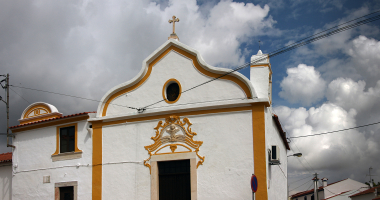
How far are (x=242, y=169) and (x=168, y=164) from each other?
2900 millimetres

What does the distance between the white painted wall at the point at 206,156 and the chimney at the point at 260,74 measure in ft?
3.64

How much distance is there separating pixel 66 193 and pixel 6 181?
4008 mm

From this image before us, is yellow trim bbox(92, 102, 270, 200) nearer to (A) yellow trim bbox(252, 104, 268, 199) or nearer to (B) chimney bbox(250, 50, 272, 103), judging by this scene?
(A) yellow trim bbox(252, 104, 268, 199)

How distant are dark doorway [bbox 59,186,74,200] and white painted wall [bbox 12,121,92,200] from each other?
0.35 metres

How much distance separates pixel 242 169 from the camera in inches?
478

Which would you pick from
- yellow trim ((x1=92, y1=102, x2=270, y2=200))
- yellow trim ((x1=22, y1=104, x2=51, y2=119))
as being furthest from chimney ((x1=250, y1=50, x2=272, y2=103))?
yellow trim ((x1=22, y1=104, x2=51, y2=119))

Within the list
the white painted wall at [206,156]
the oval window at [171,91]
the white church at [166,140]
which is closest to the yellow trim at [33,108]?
the white church at [166,140]

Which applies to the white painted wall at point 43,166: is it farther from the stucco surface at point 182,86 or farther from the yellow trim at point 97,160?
the stucco surface at point 182,86

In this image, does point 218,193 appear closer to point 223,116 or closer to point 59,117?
point 223,116

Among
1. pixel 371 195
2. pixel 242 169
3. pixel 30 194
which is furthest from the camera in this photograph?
pixel 371 195

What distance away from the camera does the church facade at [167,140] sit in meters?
12.4

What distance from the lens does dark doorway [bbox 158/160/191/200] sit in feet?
42.9

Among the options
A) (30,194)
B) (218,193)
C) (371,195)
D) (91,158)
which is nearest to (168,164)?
(218,193)

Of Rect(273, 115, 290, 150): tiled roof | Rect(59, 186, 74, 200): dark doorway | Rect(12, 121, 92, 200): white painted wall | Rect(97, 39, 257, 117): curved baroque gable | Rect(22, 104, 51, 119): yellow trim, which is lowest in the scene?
Rect(59, 186, 74, 200): dark doorway
